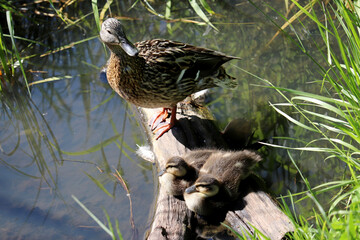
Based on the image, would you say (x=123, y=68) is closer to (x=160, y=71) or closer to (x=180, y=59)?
(x=160, y=71)

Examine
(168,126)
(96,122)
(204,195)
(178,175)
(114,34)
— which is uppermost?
(114,34)

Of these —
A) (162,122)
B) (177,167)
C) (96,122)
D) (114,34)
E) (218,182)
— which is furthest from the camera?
(96,122)

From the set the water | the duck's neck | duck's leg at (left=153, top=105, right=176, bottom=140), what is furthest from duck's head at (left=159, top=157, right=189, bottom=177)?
the duck's neck

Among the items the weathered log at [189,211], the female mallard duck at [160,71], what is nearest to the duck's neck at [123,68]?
the female mallard duck at [160,71]

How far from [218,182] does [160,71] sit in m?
0.96

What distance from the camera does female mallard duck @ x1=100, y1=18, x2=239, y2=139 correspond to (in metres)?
3.28

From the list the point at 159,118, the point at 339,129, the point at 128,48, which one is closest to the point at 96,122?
the point at 159,118

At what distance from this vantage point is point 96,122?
4.07m

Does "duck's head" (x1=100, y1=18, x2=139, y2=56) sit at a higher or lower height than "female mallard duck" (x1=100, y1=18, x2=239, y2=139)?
higher

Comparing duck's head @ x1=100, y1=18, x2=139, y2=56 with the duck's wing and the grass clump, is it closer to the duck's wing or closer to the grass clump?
the duck's wing

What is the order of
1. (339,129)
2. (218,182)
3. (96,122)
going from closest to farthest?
(339,129), (218,182), (96,122)

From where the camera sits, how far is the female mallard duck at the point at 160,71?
3277mm

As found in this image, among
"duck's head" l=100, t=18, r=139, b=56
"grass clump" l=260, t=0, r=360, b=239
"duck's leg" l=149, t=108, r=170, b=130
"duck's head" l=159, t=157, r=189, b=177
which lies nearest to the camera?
"grass clump" l=260, t=0, r=360, b=239

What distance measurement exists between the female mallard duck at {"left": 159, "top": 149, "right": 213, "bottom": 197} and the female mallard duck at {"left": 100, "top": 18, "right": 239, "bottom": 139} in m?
0.57
